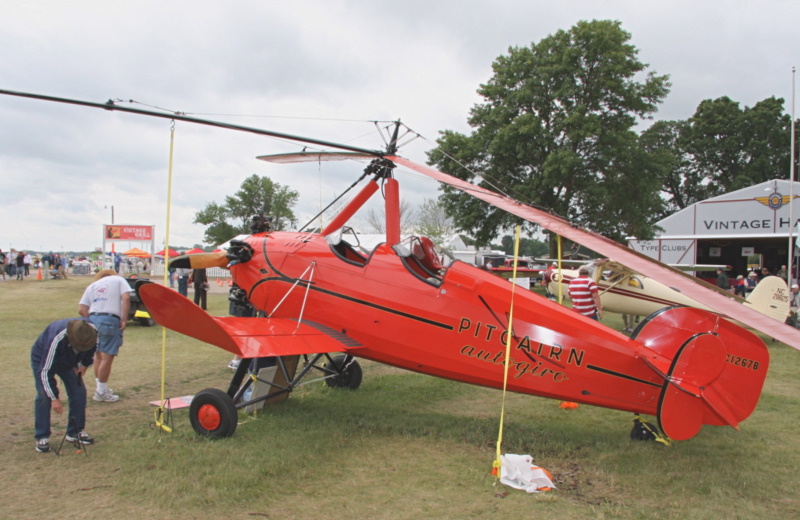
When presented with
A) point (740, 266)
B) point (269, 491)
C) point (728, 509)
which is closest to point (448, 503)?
point (269, 491)

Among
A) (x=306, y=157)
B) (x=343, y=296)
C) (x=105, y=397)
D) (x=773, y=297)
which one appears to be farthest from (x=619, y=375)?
(x=773, y=297)

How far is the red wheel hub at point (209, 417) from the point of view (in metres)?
5.33

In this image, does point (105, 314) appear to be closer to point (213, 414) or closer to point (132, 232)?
point (213, 414)

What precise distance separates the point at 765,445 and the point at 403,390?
453cm

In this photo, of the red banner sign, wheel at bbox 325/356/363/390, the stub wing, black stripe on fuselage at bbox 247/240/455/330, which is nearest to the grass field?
wheel at bbox 325/356/363/390

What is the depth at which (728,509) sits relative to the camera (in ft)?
13.0

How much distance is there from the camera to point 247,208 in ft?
160

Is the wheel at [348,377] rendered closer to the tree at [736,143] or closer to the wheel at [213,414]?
the wheel at [213,414]

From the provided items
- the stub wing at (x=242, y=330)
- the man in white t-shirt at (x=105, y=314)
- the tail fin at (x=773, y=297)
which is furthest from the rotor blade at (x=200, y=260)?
the tail fin at (x=773, y=297)

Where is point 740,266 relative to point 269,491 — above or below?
above

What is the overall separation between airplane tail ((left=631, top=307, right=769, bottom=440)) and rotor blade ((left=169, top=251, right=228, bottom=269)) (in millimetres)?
5229

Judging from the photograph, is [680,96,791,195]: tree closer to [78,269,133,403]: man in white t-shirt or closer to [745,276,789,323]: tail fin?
[745,276,789,323]: tail fin

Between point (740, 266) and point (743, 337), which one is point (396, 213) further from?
point (740, 266)

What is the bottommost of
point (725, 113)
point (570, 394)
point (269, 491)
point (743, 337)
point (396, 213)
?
point (269, 491)
